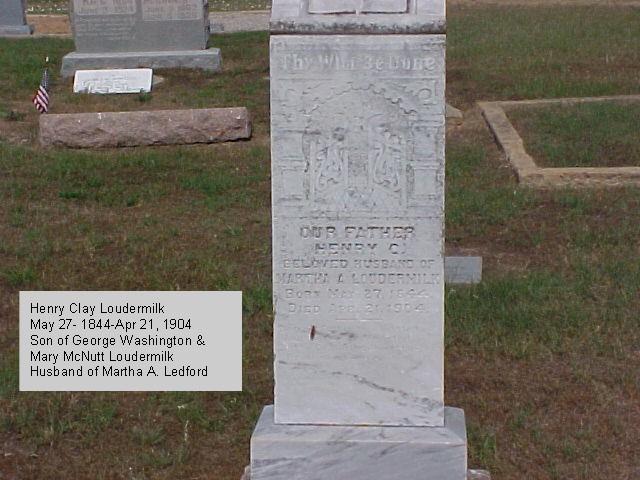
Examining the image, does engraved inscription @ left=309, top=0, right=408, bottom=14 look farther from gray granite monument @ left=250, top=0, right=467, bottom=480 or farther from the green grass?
the green grass

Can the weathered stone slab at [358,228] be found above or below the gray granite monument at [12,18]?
above

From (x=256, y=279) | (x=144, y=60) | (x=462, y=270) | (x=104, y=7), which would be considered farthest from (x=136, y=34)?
(x=462, y=270)

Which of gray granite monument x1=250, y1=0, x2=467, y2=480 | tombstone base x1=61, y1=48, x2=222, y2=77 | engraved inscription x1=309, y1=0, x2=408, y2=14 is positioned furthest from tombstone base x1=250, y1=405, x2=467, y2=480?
tombstone base x1=61, y1=48, x2=222, y2=77

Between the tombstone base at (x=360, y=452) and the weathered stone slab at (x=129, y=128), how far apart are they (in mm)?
6655

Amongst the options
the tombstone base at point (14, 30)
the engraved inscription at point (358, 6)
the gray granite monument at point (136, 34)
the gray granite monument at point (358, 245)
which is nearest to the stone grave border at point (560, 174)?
the gray granite monument at point (358, 245)

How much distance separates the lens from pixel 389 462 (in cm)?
401

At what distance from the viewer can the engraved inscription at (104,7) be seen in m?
14.2

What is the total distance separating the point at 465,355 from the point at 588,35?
38.8 feet

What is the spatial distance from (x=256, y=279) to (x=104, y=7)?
27.6ft

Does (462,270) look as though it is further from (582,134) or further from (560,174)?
(582,134)

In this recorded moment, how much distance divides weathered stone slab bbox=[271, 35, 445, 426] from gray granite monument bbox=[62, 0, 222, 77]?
1079 cm

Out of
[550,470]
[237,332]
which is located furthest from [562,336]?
[237,332]

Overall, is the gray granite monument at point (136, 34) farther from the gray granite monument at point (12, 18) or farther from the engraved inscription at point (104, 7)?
the gray granite monument at point (12, 18)

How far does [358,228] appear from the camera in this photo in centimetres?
392
